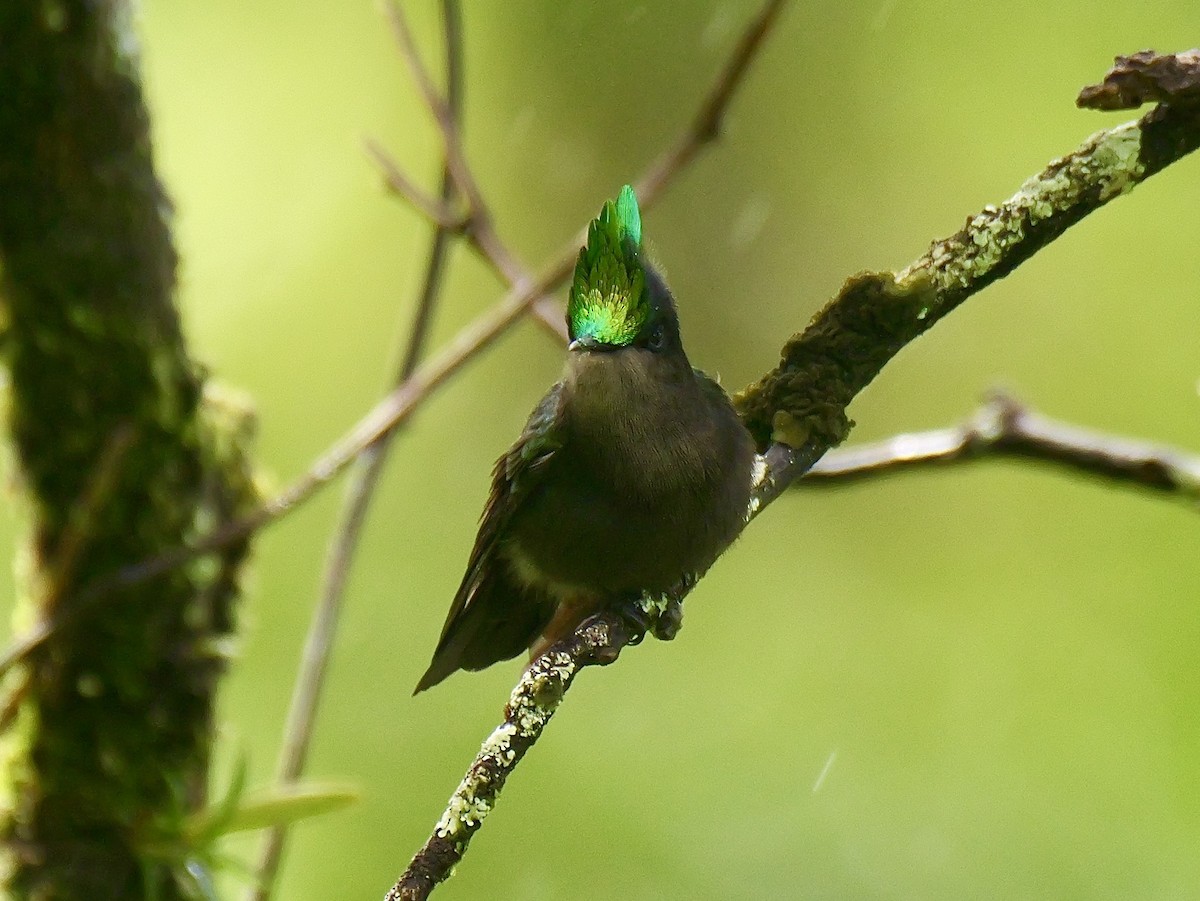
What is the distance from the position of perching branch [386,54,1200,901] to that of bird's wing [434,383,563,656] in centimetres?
31

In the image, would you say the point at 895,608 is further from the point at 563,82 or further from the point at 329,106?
the point at 329,106

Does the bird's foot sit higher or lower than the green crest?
lower

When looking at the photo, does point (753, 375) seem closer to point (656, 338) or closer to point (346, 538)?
point (346, 538)

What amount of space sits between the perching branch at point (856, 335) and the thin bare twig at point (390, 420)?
2.48 ft

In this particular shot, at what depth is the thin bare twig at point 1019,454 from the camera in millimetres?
2711

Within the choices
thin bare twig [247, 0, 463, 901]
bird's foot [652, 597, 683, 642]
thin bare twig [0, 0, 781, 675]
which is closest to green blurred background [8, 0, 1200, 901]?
thin bare twig [247, 0, 463, 901]

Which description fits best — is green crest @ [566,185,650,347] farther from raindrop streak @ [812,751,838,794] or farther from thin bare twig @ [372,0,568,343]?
raindrop streak @ [812,751,838,794]

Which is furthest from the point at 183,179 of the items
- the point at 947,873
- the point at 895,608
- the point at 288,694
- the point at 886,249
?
the point at 947,873

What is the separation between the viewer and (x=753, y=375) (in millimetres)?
7551

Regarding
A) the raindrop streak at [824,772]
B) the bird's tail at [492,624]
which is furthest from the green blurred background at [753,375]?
the bird's tail at [492,624]

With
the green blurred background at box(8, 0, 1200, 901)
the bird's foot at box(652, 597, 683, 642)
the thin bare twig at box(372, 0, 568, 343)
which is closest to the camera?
the bird's foot at box(652, 597, 683, 642)

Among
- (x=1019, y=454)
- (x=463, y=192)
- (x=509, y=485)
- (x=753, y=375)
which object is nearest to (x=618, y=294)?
(x=509, y=485)

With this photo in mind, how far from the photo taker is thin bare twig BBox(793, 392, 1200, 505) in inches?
107

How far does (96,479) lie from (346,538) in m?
0.55
